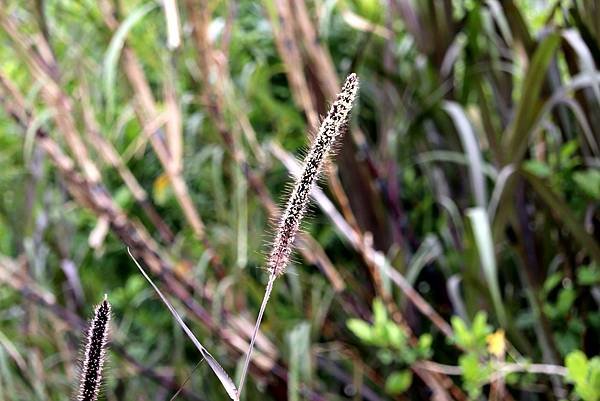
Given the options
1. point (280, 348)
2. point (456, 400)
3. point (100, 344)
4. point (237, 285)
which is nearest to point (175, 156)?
point (237, 285)

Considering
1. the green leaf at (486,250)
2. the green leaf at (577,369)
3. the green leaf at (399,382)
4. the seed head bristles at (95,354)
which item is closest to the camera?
the seed head bristles at (95,354)

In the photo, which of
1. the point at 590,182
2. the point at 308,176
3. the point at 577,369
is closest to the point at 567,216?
the point at 590,182

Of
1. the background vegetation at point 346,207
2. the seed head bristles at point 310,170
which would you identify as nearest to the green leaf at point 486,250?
the background vegetation at point 346,207

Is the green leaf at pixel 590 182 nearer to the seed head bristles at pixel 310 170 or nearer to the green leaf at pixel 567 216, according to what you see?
the green leaf at pixel 567 216

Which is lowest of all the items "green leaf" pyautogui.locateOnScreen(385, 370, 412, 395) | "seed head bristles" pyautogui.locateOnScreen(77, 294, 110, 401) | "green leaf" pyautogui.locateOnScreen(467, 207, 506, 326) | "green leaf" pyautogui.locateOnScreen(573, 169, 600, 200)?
"seed head bristles" pyautogui.locateOnScreen(77, 294, 110, 401)

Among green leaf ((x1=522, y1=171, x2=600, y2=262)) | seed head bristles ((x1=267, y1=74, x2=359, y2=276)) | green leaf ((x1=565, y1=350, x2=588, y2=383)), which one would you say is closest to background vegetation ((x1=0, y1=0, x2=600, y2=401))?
green leaf ((x1=522, y1=171, x2=600, y2=262))

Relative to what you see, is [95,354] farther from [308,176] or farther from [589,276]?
[589,276]

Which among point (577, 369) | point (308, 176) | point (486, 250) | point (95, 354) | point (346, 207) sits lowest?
point (95, 354)

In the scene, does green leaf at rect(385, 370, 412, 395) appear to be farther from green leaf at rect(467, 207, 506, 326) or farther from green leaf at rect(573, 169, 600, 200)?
green leaf at rect(573, 169, 600, 200)

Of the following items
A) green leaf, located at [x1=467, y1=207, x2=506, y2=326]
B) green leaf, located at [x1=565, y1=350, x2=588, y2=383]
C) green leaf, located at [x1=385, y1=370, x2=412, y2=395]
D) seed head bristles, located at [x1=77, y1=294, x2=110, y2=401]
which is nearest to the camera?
seed head bristles, located at [x1=77, y1=294, x2=110, y2=401]
